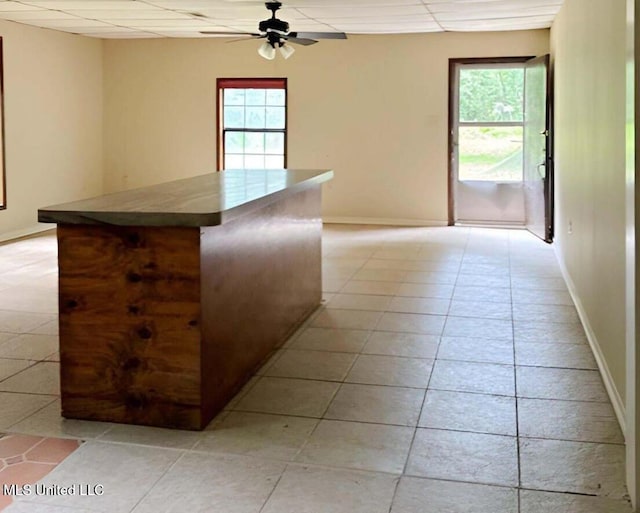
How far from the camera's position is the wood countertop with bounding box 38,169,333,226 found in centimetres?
272

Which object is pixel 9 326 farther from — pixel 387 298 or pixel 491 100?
pixel 491 100

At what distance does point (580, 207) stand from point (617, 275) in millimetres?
1790

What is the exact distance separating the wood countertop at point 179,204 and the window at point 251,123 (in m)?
5.43

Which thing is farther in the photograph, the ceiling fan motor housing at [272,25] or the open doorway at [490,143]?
the open doorway at [490,143]

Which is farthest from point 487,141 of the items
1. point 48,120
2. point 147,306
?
point 147,306

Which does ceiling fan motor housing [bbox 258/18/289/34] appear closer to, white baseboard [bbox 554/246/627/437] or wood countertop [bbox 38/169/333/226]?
wood countertop [bbox 38/169/333/226]

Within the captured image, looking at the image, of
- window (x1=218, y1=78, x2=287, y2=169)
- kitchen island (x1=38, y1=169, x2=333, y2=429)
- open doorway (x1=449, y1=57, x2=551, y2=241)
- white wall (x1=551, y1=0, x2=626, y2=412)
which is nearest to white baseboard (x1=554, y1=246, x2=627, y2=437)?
white wall (x1=551, y1=0, x2=626, y2=412)

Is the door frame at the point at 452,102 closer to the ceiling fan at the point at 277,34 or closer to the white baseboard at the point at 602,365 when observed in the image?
the ceiling fan at the point at 277,34

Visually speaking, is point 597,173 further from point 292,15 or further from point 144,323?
point 292,15

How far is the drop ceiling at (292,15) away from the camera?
663 cm

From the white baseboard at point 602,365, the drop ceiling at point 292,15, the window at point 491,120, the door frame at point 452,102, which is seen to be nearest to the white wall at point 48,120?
the drop ceiling at point 292,15

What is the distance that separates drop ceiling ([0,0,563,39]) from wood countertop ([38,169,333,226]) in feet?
10.4

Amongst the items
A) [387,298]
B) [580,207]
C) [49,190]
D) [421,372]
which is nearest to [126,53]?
[49,190]

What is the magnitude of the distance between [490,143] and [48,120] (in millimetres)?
5069
